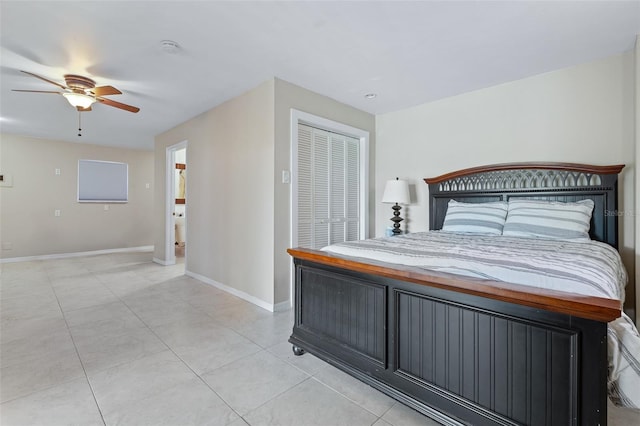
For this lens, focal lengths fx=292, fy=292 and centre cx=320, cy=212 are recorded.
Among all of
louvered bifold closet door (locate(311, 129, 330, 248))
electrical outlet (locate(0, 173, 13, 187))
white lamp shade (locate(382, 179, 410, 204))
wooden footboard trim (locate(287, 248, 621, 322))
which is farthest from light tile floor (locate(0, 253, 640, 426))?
electrical outlet (locate(0, 173, 13, 187))

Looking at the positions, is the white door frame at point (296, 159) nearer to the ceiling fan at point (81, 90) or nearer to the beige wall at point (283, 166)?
the beige wall at point (283, 166)

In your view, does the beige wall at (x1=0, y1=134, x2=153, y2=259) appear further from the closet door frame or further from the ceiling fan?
the closet door frame

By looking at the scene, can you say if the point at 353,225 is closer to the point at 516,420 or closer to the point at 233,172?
the point at 233,172

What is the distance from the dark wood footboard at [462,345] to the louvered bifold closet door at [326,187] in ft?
4.97

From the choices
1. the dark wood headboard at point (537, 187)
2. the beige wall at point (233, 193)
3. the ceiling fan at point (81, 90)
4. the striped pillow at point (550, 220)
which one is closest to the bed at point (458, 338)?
the beige wall at point (233, 193)

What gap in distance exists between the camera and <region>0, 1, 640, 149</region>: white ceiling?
1.96m

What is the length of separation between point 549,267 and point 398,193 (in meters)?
2.32

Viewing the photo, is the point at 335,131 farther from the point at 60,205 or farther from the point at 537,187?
the point at 60,205

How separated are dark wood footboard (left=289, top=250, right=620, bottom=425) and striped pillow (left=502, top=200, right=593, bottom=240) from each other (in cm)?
171

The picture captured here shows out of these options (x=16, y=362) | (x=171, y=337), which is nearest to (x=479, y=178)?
(x=171, y=337)

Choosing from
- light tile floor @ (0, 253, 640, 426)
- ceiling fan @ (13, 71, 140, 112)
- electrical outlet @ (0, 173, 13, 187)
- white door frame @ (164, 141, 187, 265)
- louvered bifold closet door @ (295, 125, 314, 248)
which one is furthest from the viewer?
electrical outlet @ (0, 173, 13, 187)

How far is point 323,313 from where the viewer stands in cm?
194

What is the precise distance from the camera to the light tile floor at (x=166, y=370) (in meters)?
1.50

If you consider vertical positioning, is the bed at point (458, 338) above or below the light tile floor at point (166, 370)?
above
